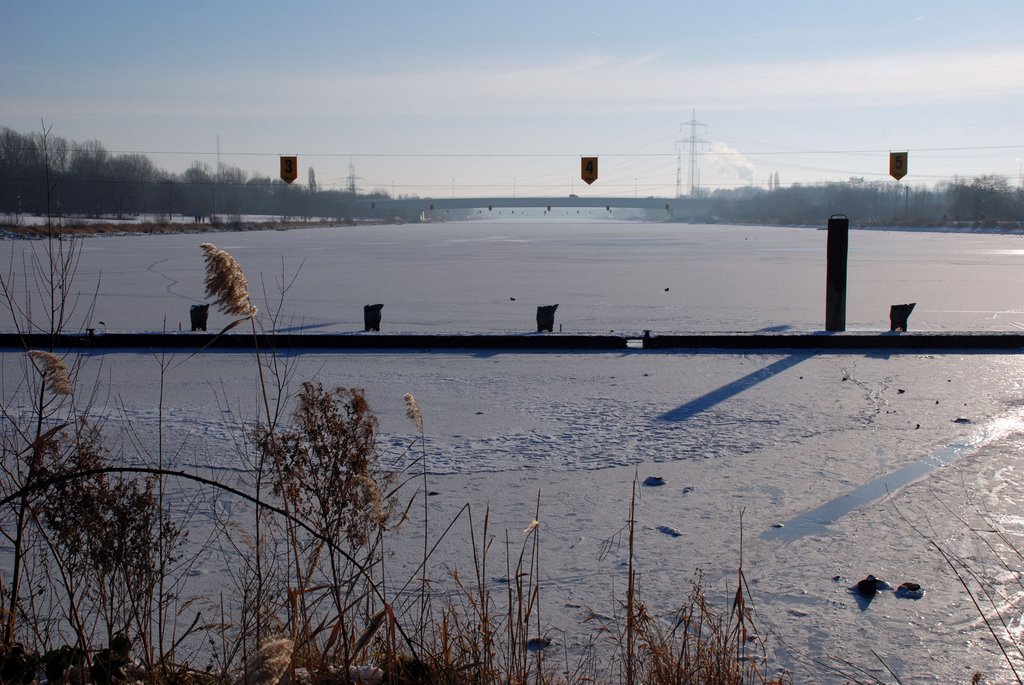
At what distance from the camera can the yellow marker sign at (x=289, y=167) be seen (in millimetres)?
27061

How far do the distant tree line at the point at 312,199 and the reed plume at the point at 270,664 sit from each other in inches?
2198

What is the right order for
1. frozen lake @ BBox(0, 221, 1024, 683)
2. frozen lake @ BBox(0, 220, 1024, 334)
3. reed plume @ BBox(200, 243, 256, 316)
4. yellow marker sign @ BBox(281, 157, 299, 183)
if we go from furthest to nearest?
yellow marker sign @ BBox(281, 157, 299, 183)
frozen lake @ BBox(0, 220, 1024, 334)
frozen lake @ BBox(0, 221, 1024, 683)
reed plume @ BBox(200, 243, 256, 316)

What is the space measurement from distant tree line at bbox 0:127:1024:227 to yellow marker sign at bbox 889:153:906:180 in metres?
42.7

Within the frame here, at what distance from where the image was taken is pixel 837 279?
1180 centimetres

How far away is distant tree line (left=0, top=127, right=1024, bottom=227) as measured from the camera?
94312 mm

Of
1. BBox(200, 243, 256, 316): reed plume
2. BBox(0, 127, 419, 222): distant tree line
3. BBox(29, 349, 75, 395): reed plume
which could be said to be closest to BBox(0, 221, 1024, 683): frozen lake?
BBox(29, 349, 75, 395): reed plume

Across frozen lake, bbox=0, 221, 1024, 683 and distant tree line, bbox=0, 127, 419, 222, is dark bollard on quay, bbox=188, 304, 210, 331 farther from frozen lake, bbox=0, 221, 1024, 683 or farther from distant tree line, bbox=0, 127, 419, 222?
distant tree line, bbox=0, 127, 419, 222

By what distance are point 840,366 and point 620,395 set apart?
2985 millimetres

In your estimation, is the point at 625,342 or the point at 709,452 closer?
the point at 709,452

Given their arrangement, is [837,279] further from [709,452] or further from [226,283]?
[226,283]

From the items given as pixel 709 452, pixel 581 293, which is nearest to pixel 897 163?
pixel 581 293

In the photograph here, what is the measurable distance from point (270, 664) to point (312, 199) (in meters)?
159

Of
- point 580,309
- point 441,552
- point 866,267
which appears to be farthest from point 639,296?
point 441,552

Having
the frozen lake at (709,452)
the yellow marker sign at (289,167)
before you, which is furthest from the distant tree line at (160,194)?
the frozen lake at (709,452)
